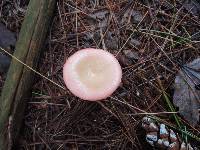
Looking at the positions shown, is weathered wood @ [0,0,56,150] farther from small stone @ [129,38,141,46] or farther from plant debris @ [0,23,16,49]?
small stone @ [129,38,141,46]

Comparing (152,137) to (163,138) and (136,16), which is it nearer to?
(163,138)

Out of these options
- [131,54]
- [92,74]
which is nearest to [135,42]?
[131,54]

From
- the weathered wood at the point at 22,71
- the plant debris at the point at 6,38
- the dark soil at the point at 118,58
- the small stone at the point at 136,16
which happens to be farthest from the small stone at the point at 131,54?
the plant debris at the point at 6,38

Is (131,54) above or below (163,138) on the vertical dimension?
above

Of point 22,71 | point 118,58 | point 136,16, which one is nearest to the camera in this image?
point 22,71

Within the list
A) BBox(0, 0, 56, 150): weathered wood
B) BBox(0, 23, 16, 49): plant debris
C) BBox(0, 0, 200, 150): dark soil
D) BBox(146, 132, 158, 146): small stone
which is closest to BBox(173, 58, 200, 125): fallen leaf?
BBox(0, 0, 200, 150): dark soil

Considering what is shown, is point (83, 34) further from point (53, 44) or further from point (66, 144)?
point (66, 144)

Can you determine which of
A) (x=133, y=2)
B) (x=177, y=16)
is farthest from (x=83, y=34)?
(x=177, y=16)
